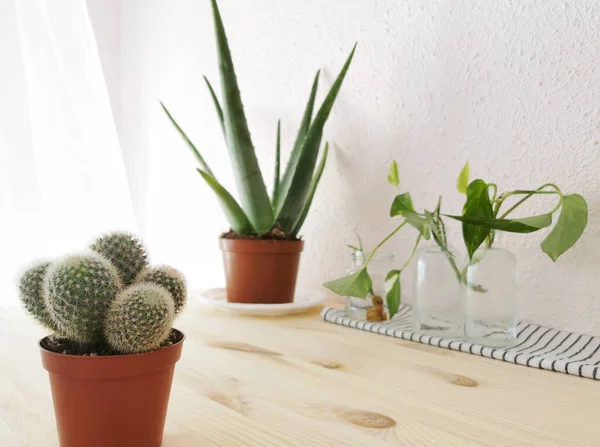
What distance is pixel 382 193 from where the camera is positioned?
1.19 metres

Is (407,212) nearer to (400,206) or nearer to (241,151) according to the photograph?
(400,206)

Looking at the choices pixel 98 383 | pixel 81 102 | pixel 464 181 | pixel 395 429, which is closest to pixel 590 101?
pixel 464 181

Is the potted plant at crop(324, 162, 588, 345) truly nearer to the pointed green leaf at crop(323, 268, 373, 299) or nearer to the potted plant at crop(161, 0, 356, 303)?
the pointed green leaf at crop(323, 268, 373, 299)

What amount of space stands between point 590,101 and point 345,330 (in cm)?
53

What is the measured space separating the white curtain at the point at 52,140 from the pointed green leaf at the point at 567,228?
1233mm

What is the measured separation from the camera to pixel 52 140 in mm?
1562

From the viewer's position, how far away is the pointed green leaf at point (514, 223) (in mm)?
763

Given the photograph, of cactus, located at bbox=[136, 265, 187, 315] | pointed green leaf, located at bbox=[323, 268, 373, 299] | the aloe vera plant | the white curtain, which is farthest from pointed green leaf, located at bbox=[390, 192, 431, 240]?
the white curtain

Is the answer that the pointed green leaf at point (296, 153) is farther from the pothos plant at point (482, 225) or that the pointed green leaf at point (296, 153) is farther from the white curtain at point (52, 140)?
the white curtain at point (52, 140)

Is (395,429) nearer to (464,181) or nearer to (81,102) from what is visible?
(464,181)

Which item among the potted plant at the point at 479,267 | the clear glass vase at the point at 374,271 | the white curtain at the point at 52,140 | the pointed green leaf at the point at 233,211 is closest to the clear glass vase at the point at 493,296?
the potted plant at the point at 479,267

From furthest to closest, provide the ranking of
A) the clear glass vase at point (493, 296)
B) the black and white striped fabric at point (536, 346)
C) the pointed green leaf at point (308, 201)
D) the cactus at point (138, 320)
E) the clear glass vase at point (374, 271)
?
the pointed green leaf at point (308, 201)
the clear glass vase at point (374, 271)
the clear glass vase at point (493, 296)
the black and white striped fabric at point (536, 346)
the cactus at point (138, 320)

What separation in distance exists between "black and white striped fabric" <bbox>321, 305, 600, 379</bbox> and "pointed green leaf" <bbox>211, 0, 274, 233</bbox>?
0.26 m

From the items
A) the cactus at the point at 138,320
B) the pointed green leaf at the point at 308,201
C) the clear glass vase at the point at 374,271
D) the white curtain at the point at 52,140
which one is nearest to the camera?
the cactus at the point at 138,320
